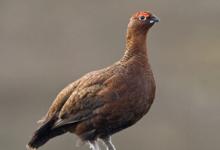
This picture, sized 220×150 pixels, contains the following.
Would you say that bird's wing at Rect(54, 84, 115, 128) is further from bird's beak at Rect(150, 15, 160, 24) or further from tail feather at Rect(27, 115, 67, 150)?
bird's beak at Rect(150, 15, 160, 24)

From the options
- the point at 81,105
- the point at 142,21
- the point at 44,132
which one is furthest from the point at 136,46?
the point at 44,132

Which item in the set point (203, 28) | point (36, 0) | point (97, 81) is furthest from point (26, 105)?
point (97, 81)

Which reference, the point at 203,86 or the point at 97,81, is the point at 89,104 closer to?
the point at 97,81

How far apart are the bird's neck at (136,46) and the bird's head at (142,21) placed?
A: 1.7 inches

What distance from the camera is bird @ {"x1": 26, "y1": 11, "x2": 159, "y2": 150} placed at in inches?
465

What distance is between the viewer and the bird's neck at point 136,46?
1209cm

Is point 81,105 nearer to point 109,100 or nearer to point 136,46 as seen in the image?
point 109,100

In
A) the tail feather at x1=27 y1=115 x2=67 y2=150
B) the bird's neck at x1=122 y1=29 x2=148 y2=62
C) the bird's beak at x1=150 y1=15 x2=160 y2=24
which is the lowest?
the tail feather at x1=27 y1=115 x2=67 y2=150

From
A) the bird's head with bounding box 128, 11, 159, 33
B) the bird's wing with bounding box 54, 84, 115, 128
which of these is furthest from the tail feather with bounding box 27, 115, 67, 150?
the bird's head with bounding box 128, 11, 159, 33

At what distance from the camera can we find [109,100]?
39.0 ft

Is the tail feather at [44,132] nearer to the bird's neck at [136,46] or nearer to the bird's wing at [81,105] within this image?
the bird's wing at [81,105]

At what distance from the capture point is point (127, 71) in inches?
471

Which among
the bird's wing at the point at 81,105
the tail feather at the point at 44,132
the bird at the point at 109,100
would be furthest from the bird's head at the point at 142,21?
the tail feather at the point at 44,132

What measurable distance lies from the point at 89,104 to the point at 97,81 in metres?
0.22
